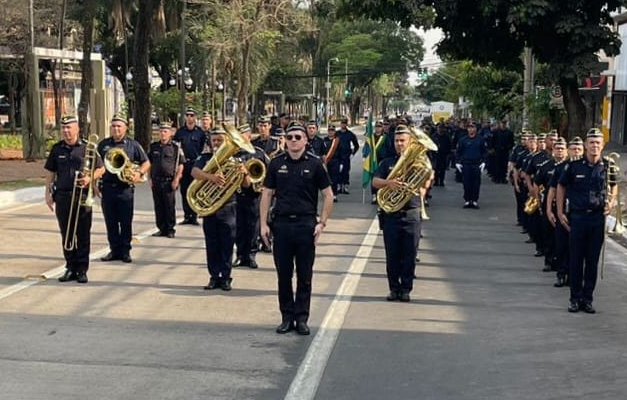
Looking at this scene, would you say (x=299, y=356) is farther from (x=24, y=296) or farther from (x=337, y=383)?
(x=24, y=296)

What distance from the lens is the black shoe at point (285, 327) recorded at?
7.78 metres

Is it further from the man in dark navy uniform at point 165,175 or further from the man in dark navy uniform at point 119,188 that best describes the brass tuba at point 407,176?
the man in dark navy uniform at point 165,175

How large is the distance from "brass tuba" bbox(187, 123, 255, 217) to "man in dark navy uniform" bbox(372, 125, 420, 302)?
161 cm

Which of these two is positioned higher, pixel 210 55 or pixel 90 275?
pixel 210 55

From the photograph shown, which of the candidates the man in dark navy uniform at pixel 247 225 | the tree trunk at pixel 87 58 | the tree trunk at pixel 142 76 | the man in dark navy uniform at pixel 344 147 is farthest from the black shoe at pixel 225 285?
the tree trunk at pixel 87 58

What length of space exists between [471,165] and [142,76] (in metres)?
13.4

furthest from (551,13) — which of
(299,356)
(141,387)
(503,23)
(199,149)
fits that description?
(141,387)

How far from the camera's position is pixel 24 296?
913 cm

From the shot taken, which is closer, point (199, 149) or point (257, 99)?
point (199, 149)

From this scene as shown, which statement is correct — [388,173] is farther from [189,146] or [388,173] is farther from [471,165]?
[471,165]

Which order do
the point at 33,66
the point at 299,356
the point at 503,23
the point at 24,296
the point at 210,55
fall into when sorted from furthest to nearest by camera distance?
the point at 210,55 → the point at 33,66 → the point at 503,23 → the point at 24,296 → the point at 299,356

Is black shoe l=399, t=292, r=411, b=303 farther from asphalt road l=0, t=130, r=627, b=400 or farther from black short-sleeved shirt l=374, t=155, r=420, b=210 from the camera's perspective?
black short-sleeved shirt l=374, t=155, r=420, b=210

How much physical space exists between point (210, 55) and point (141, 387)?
4545cm

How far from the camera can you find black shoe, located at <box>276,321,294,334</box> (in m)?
7.78
